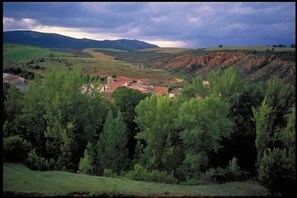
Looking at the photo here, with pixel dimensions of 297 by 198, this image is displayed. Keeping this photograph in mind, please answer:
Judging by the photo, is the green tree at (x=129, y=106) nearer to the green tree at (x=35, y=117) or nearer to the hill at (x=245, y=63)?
the green tree at (x=35, y=117)

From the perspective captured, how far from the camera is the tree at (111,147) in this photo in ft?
95.8

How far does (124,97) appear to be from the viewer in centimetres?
3653

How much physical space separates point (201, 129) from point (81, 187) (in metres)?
12.6

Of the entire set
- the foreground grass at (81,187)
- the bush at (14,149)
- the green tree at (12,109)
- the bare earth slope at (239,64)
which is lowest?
the foreground grass at (81,187)

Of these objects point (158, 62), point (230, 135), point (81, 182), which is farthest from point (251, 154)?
point (158, 62)

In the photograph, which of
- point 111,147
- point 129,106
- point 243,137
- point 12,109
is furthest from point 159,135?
point 12,109

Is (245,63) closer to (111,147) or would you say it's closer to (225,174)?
(225,174)

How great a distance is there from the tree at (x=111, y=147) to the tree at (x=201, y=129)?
16.0 feet

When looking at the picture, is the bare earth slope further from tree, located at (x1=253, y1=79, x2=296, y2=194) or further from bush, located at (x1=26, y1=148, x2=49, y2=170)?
bush, located at (x1=26, y1=148, x2=49, y2=170)

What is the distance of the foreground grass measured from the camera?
18109 millimetres

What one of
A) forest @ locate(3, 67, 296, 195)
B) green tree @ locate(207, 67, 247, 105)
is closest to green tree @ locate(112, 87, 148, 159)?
forest @ locate(3, 67, 296, 195)

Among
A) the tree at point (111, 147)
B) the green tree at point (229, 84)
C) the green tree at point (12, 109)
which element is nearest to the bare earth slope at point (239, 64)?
the green tree at point (229, 84)

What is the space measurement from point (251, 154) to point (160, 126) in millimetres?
8248

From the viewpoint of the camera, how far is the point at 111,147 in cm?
2908
